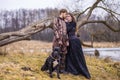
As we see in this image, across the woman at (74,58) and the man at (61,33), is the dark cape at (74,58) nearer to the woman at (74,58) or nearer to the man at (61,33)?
the woman at (74,58)

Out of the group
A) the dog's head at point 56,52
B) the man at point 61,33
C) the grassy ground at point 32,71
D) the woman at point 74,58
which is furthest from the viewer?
the woman at point 74,58

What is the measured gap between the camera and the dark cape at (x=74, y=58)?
11.7 metres

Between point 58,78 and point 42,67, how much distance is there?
0.89 m

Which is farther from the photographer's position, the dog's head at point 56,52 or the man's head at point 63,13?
the man's head at point 63,13

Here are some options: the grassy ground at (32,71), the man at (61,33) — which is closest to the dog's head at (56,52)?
the man at (61,33)

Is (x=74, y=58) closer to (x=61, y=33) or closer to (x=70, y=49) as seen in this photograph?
(x=70, y=49)

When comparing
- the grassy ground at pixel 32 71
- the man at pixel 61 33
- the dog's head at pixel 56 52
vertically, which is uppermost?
the man at pixel 61 33

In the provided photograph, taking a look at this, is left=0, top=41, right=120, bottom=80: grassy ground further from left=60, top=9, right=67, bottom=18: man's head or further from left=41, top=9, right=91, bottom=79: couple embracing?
left=60, top=9, right=67, bottom=18: man's head

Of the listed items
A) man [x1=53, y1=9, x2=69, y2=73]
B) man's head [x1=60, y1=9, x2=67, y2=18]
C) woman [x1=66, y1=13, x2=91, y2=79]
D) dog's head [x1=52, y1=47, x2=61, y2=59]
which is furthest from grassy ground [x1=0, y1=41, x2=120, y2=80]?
man's head [x1=60, y1=9, x2=67, y2=18]

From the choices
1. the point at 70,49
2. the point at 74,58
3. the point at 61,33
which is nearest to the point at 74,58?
the point at 74,58

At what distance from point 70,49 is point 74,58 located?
0.35 metres

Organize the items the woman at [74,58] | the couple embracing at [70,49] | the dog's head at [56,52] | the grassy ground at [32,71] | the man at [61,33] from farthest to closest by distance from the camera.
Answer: the woman at [74,58] < the couple embracing at [70,49] < the man at [61,33] < the dog's head at [56,52] < the grassy ground at [32,71]

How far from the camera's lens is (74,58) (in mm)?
11789

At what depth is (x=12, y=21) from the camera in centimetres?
7806
